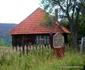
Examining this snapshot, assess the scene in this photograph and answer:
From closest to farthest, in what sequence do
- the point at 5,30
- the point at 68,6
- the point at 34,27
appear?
the point at 68,6 → the point at 34,27 → the point at 5,30

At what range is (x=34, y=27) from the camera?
138 feet

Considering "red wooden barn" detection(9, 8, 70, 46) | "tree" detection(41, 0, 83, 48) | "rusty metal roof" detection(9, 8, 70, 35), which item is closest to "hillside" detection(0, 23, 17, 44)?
"rusty metal roof" detection(9, 8, 70, 35)

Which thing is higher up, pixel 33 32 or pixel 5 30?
pixel 5 30

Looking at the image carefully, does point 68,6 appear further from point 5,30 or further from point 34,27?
point 5,30

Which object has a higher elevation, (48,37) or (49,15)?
(49,15)

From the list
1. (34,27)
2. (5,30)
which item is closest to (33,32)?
(34,27)

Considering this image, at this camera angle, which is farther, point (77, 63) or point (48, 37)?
point (48, 37)

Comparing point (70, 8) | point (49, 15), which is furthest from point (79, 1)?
point (49, 15)

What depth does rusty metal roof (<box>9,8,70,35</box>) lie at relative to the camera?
135 ft

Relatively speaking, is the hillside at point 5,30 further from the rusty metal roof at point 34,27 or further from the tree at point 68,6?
the tree at point 68,6

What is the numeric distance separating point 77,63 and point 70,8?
88.8 ft

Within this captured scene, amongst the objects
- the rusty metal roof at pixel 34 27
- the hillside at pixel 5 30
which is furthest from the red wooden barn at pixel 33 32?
the hillside at pixel 5 30

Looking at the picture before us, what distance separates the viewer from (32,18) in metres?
44.9

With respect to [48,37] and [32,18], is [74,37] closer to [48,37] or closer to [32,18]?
[48,37]
